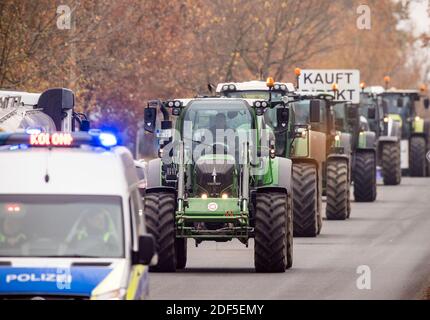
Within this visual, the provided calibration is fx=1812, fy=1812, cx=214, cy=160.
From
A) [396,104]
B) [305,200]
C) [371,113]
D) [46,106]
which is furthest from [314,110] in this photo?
[396,104]

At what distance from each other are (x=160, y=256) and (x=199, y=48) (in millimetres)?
32340

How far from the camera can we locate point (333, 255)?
26875 millimetres

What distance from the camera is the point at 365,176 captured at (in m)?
41.6

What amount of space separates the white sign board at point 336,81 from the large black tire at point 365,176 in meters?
3.18

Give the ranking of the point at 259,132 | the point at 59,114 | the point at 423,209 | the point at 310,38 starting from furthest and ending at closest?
1. the point at 310,38
2. the point at 423,209
3. the point at 59,114
4. the point at 259,132

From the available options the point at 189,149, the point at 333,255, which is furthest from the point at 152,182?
the point at 333,255

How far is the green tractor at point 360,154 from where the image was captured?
4128 centimetres

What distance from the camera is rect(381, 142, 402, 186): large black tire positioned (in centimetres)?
4903

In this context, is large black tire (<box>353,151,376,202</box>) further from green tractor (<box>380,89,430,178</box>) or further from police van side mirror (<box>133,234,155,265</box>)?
police van side mirror (<box>133,234,155,265</box>)

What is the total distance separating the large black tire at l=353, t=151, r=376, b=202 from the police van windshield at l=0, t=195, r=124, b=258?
88.2 ft

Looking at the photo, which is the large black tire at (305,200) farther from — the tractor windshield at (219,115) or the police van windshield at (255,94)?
the tractor windshield at (219,115)

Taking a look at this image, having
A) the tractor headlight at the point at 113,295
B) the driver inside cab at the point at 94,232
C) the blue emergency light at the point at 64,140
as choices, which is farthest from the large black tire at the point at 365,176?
the tractor headlight at the point at 113,295

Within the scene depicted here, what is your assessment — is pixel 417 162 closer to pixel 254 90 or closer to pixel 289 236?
pixel 254 90
